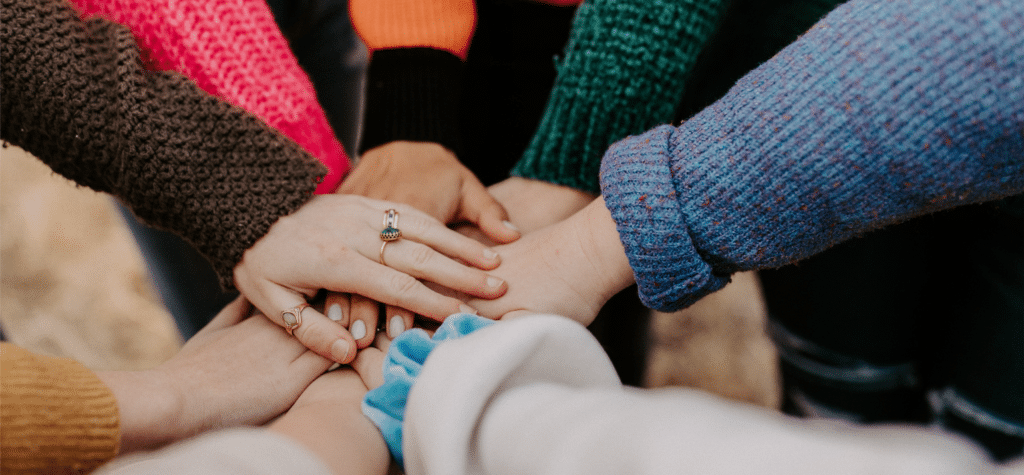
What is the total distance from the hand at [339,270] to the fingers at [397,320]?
17 millimetres

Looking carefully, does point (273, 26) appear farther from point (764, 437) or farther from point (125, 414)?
point (764, 437)

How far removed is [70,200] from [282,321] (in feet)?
3.81

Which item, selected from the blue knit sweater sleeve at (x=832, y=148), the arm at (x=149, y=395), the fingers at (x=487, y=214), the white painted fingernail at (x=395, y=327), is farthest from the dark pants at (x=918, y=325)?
the arm at (x=149, y=395)

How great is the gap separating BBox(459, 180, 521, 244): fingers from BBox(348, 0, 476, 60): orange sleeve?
0.17m

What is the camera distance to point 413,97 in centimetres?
59

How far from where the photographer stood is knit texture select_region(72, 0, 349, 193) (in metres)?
0.47

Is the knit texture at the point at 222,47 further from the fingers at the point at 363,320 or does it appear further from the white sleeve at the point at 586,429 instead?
the white sleeve at the point at 586,429

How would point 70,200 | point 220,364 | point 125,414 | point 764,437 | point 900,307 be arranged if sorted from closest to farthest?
1. point 764,437
2. point 125,414
3. point 220,364
4. point 900,307
5. point 70,200

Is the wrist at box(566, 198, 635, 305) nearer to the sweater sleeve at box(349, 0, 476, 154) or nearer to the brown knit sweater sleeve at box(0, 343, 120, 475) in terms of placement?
the sweater sleeve at box(349, 0, 476, 154)

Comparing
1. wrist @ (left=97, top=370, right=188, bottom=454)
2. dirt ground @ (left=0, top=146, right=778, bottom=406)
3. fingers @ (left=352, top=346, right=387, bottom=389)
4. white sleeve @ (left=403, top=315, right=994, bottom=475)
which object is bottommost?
dirt ground @ (left=0, top=146, right=778, bottom=406)

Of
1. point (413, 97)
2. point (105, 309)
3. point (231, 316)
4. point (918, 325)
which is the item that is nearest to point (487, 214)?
point (413, 97)

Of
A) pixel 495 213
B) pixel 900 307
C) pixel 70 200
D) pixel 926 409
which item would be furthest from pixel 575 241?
pixel 70 200

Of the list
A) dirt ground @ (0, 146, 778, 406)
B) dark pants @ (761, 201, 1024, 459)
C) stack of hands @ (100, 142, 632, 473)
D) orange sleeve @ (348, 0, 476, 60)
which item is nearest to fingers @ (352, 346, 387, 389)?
stack of hands @ (100, 142, 632, 473)

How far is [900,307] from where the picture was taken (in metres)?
0.65
